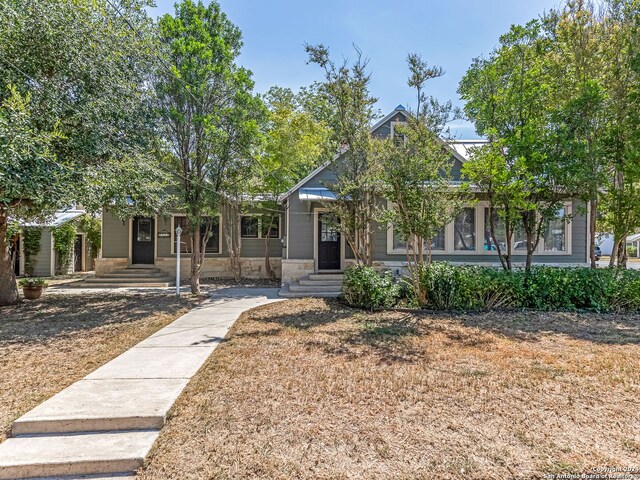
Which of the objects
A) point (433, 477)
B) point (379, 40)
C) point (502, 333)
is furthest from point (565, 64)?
point (433, 477)

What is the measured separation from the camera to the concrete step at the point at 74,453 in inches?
109

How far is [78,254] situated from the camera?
18609mm

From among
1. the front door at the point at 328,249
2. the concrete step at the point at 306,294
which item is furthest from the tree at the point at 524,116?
the front door at the point at 328,249

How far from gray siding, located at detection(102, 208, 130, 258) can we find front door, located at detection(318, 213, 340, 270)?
8.10 m

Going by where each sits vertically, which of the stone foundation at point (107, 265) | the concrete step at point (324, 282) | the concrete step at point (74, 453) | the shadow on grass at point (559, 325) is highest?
the stone foundation at point (107, 265)

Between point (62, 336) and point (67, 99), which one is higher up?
point (67, 99)

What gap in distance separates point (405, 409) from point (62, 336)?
242 inches

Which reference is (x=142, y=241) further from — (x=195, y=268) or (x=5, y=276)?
(x=5, y=276)

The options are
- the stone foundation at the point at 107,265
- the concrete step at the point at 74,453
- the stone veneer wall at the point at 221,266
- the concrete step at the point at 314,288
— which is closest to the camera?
the concrete step at the point at 74,453

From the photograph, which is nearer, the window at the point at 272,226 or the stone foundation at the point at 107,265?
the stone foundation at the point at 107,265

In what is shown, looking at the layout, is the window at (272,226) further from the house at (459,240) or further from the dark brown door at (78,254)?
the dark brown door at (78,254)

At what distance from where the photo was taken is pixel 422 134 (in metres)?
8.01

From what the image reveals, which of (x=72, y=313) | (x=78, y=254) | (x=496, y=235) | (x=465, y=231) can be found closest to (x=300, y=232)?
(x=465, y=231)

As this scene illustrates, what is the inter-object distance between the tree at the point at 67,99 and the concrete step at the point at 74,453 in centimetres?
526
